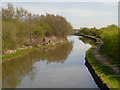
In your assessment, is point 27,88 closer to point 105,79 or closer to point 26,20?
point 105,79

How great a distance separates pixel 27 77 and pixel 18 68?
4.69m

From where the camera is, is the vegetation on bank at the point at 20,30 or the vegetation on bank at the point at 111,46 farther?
the vegetation on bank at the point at 20,30

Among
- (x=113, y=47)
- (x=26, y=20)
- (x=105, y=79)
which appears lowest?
(x=105, y=79)

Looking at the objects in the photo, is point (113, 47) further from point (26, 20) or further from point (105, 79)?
point (26, 20)

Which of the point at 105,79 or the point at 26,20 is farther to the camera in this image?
the point at 26,20

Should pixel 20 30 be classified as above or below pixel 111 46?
above

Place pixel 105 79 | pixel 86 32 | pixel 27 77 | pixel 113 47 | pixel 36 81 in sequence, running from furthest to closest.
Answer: pixel 86 32 < pixel 113 47 < pixel 27 77 < pixel 36 81 < pixel 105 79

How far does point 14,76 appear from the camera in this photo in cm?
1950

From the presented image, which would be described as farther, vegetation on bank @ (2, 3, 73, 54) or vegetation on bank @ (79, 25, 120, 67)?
vegetation on bank @ (2, 3, 73, 54)

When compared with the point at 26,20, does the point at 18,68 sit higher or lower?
lower

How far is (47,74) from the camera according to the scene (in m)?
20.1

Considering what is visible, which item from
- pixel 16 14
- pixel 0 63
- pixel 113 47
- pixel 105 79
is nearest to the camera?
pixel 105 79

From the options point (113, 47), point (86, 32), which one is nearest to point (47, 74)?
point (113, 47)

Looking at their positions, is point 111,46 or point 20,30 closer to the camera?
point 111,46
